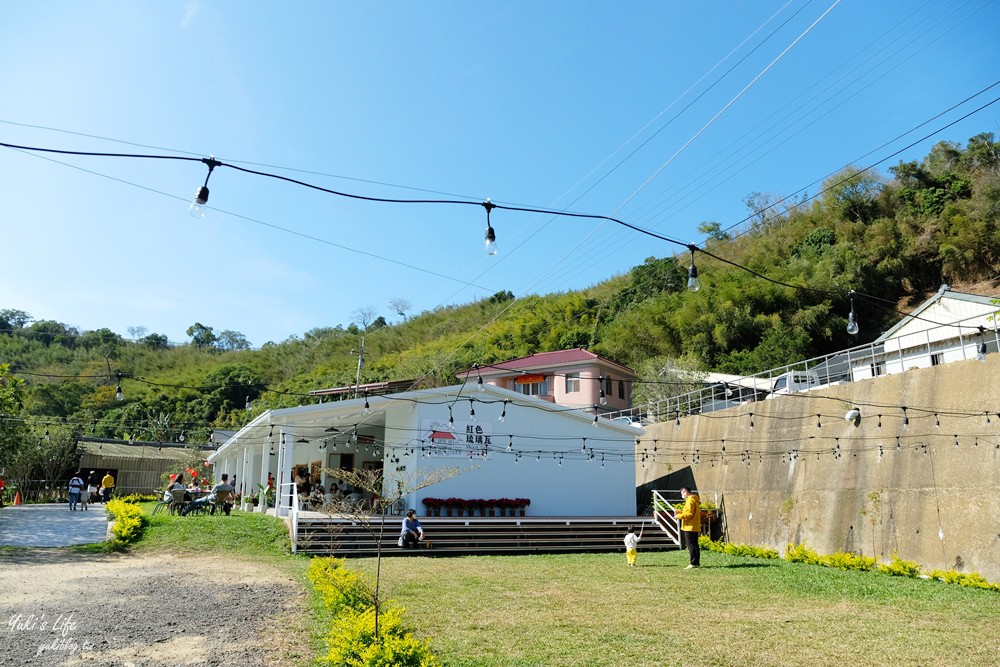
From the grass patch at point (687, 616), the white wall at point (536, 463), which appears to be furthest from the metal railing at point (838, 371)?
the grass patch at point (687, 616)

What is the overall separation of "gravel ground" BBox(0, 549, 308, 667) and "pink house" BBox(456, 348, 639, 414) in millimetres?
25535

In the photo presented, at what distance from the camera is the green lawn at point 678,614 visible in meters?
6.30

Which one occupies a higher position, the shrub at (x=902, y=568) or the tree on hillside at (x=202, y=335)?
the tree on hillside at (x=202, y=335)

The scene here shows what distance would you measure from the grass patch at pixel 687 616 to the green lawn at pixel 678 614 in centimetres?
2

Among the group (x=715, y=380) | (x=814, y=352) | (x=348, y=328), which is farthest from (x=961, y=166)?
(x=348, y=328)

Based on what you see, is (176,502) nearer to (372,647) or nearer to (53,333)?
(372,647)

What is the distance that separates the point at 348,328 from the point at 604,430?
6711 centimetres

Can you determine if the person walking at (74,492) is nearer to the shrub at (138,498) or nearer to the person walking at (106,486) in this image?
the shrub at (138,498)

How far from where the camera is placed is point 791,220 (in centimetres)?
5194

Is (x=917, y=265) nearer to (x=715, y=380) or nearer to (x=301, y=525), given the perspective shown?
(x=715, y=380)

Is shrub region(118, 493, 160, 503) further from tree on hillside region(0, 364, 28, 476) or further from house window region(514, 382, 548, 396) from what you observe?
house window region(514, 382, 548, 396)

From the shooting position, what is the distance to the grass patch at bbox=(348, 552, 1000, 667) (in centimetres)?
630

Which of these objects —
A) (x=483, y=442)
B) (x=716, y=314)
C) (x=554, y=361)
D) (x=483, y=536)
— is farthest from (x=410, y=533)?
(x=716, y=314)

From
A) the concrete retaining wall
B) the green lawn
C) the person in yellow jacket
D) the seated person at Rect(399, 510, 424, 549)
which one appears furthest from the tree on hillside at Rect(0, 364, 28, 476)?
the concrete retaining wall
